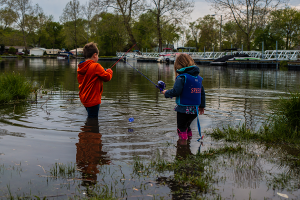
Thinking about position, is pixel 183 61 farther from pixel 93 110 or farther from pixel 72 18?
pixel 72 18

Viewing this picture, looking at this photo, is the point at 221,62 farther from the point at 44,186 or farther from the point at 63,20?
the point at 63,20

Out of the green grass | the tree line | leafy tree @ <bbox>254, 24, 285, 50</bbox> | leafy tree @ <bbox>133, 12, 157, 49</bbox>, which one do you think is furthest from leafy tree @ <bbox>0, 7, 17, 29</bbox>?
the green grass

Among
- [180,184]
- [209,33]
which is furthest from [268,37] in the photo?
[180,184]

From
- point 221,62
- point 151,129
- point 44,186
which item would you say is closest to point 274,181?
point 44,186

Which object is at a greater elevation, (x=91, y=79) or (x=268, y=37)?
(x=268, y=37)

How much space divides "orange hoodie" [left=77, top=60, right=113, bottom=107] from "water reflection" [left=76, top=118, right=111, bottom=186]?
53 centimetres

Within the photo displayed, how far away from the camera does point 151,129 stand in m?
5.54

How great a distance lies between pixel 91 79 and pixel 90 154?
196cm

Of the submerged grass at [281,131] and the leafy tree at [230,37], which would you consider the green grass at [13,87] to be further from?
the leafy tree at [230,37]

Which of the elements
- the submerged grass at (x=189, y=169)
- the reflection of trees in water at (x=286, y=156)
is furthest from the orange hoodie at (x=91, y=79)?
the reflection of trees in water at (x=286, y=156)

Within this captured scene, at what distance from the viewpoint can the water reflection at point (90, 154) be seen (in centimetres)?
319

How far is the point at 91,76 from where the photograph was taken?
219 inches

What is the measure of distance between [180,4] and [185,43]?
48.9 m

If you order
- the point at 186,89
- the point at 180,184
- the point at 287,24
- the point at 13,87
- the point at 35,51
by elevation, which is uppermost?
the point at 287,24
